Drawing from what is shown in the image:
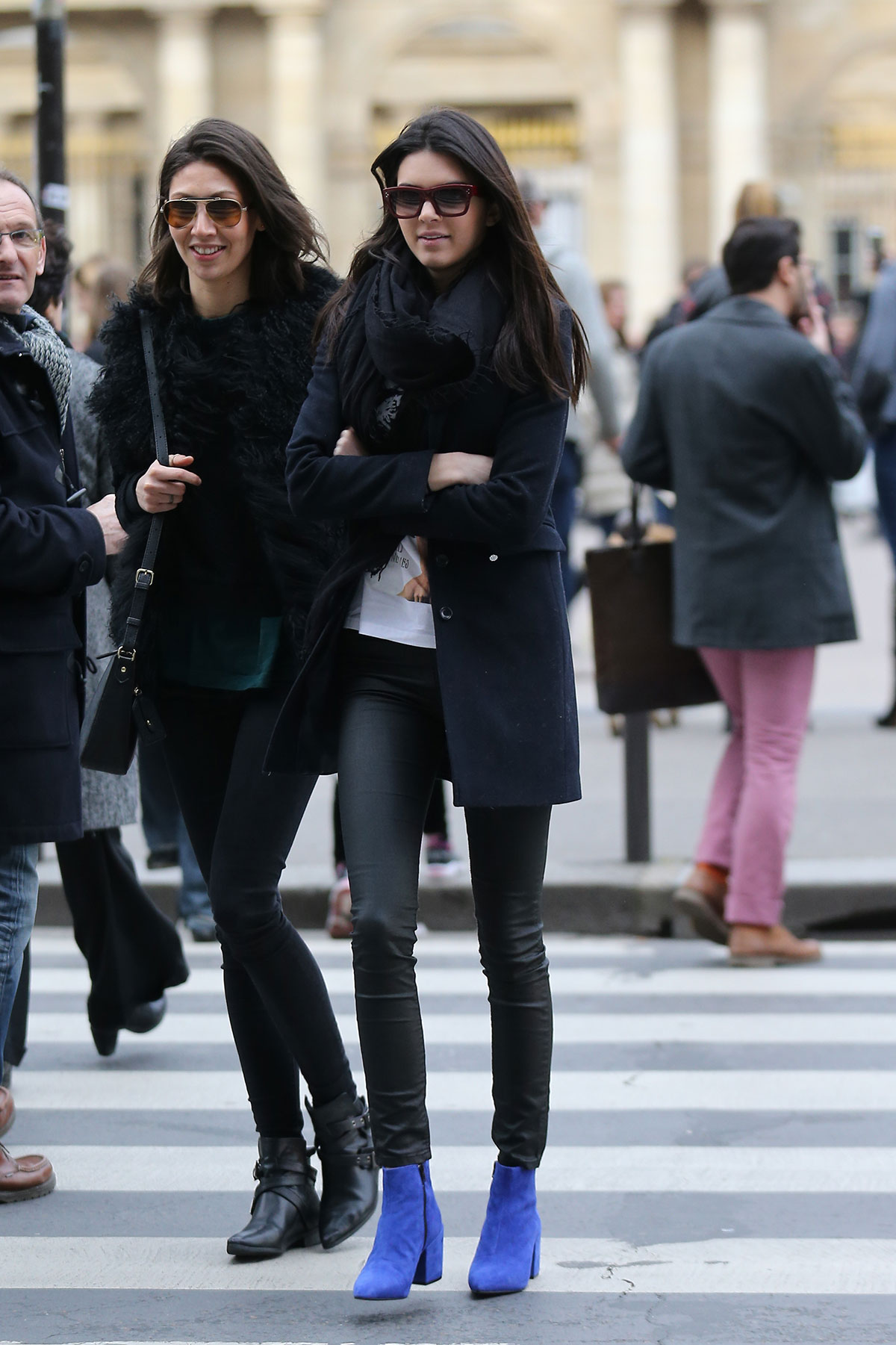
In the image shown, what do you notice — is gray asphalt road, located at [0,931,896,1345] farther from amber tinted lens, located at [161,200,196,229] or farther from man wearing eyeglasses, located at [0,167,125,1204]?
amber tinted lens, located at [161,200,196,229]

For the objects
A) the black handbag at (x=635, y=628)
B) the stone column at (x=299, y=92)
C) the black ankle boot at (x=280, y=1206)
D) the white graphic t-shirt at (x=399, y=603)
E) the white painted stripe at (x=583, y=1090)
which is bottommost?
the white painted stripe at (x=583, y=1090)

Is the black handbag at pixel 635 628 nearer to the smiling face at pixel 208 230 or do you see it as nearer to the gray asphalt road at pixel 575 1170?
the gray asphalt road at pixel 575 1170

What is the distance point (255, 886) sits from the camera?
3.82 m

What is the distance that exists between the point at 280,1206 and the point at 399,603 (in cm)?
115

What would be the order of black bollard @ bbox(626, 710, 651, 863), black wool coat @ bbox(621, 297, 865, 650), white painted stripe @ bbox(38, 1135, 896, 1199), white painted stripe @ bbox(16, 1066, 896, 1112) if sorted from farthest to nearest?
black bollard @ bbox(626, 710, 651, 863), black wool coat @ bbox(621, 297, 865, 650), white painted stripe @ bbox(16, 1066, 896, 1112), white painted stripe @ bbox(38, 1135, 896, 1199)

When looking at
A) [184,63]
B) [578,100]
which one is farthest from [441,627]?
[184,63]

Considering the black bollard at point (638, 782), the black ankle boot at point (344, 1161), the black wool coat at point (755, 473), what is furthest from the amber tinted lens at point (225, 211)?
the black bollard at point (638, 782)

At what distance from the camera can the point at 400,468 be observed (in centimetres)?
360

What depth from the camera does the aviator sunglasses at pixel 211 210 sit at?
3869 millimetres

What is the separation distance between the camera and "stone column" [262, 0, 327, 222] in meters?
31.5

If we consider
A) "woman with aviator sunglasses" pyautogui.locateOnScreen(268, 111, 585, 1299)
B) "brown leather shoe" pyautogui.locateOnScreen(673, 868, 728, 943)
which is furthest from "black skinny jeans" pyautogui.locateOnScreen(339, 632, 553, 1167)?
"brown leather shoe" pyautogui.locateOnScreen(673, 868, 728, 943)

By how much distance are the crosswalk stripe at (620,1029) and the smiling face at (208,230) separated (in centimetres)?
241

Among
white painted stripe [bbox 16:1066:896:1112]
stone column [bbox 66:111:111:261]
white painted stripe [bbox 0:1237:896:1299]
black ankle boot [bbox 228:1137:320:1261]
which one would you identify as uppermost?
stone column [bbox 66:111:111:261]

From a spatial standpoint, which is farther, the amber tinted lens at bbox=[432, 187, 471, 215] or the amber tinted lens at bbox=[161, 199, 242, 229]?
the amber tinted lens at bbox=[161, 199, 242, 229]
